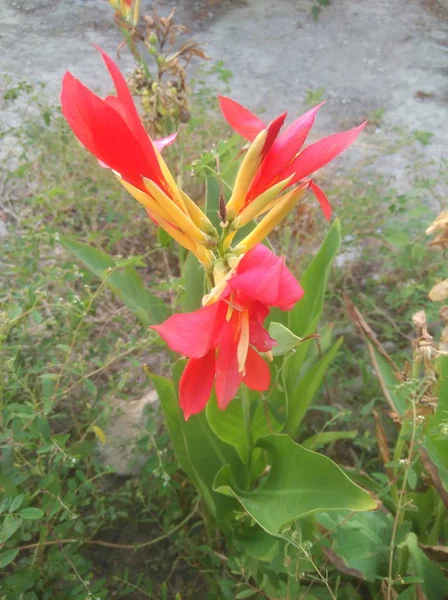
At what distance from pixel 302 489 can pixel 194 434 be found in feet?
0.83

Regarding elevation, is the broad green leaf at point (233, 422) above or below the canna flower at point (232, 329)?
below

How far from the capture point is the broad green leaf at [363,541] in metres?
0.88

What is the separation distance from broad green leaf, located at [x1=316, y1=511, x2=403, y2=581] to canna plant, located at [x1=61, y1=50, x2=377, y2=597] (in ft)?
0.22

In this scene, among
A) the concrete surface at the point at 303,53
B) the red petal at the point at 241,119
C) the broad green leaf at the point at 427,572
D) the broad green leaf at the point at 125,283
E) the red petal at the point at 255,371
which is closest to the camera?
the red petal at the point at 255,371

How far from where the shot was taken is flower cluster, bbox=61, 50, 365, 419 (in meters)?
0.52

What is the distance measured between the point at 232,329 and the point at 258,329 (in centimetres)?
3

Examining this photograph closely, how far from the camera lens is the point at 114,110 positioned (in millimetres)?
530

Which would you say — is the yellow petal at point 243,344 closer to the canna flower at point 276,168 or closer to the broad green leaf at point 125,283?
the canna flower at point 276,168

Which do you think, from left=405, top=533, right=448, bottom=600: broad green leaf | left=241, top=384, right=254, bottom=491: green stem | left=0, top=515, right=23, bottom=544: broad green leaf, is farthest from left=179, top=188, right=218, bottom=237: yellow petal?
left=405, top=533, right=448, bottom=600: broad green leaf

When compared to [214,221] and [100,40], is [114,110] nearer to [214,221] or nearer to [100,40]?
[214,221]

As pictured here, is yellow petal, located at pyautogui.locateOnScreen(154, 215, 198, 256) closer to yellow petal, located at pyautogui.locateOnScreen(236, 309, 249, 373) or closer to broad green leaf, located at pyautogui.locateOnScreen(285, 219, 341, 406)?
yellow petal, located at pyautogui.locateOnScreen(236, 309, 249, 373)

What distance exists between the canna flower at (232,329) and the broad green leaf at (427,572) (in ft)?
1.54

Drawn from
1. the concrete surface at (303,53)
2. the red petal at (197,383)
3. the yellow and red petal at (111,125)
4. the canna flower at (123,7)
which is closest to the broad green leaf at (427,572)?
the red petal at (197,383)

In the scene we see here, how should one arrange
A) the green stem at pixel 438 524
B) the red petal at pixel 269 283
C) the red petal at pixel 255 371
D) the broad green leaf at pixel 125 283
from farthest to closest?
the broad green leaf at pixel 125 283 < the green stem at pixel 438 524 < the red petal at pixel 255 371 < the red petal at pixel 269 283
